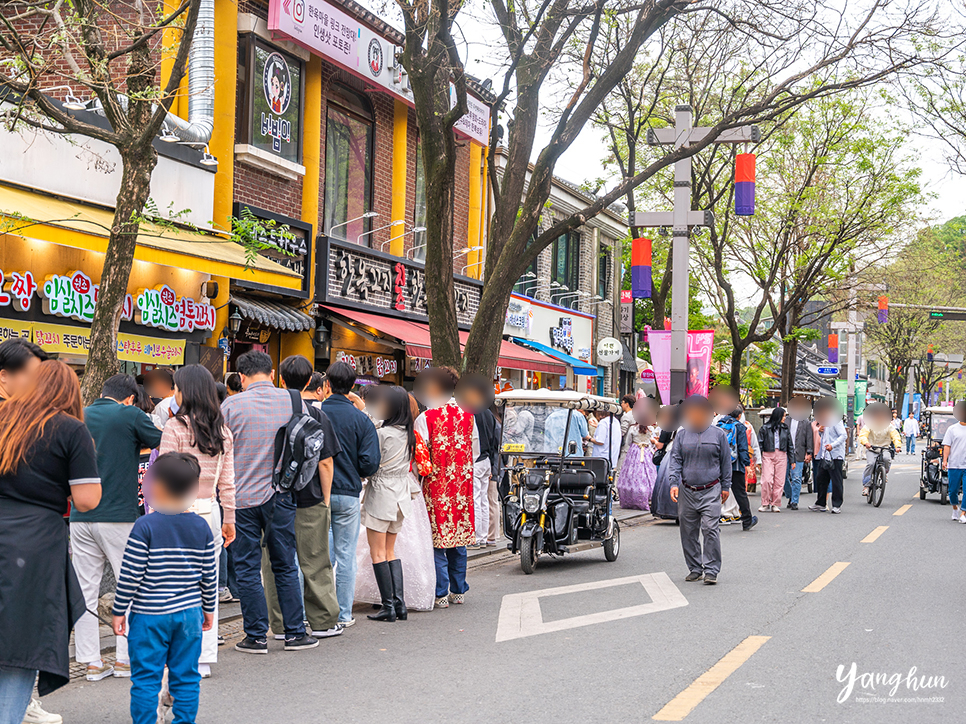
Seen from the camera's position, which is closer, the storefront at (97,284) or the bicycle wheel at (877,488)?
the storefront at (97,284)

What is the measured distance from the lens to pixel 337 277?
18297 millimetres

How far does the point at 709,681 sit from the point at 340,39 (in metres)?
14.1

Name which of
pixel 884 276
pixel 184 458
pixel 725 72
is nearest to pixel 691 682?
pixel 184 458

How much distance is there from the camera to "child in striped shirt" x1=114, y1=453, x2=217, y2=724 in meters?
4.96

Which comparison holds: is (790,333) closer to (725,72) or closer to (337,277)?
(725,72)

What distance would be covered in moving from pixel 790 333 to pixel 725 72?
1189 cm

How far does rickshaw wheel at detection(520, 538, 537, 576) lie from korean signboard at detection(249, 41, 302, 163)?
29.2 ft

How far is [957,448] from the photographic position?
15828 millimetres

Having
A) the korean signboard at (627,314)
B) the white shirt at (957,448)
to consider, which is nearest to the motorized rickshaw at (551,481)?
the white shirt at (957,448)

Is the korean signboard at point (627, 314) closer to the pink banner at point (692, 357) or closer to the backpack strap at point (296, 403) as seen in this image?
the pink banner at point (692, 357)

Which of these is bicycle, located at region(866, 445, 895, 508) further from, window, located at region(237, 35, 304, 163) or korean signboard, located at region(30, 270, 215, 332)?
korean signboard, located at region(30, 270, 215, 332)

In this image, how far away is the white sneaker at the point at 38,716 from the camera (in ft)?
17.2

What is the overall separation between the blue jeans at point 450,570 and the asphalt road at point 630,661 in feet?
0.70

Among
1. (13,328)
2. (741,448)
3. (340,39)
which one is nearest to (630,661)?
(13,328)
